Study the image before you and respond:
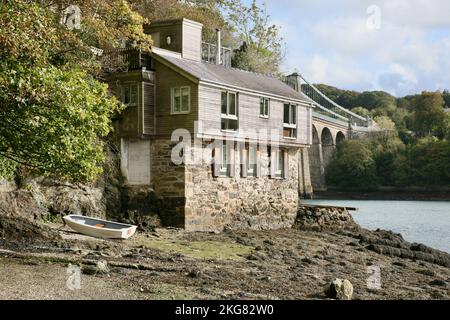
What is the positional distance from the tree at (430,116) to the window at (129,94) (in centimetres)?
9509

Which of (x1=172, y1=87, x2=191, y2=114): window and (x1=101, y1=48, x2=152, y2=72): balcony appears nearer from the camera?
(x1=172, y1=87, x2=191, y2=114): window

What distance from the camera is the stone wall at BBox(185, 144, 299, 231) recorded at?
34031 millimetres

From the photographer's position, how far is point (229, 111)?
119 feet

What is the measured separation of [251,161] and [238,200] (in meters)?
2.65

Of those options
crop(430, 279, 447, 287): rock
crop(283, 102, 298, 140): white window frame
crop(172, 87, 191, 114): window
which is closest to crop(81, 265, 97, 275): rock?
crop(430, 279, 447, 287): rock

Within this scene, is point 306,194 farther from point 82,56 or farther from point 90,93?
point 90,93

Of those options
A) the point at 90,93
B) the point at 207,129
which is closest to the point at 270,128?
the point at 207,129

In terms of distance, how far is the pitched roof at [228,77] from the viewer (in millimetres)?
34562

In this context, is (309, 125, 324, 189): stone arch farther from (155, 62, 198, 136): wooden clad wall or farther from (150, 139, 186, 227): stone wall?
(150, 139, 186, 227): stone wall

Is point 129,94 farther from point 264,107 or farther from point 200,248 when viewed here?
point 200,248

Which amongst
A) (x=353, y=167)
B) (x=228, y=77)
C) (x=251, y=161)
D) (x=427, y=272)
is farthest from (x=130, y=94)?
(x=353, y=167)

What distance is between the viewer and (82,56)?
29.8m

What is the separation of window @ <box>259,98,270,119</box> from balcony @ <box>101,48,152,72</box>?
710 cm
